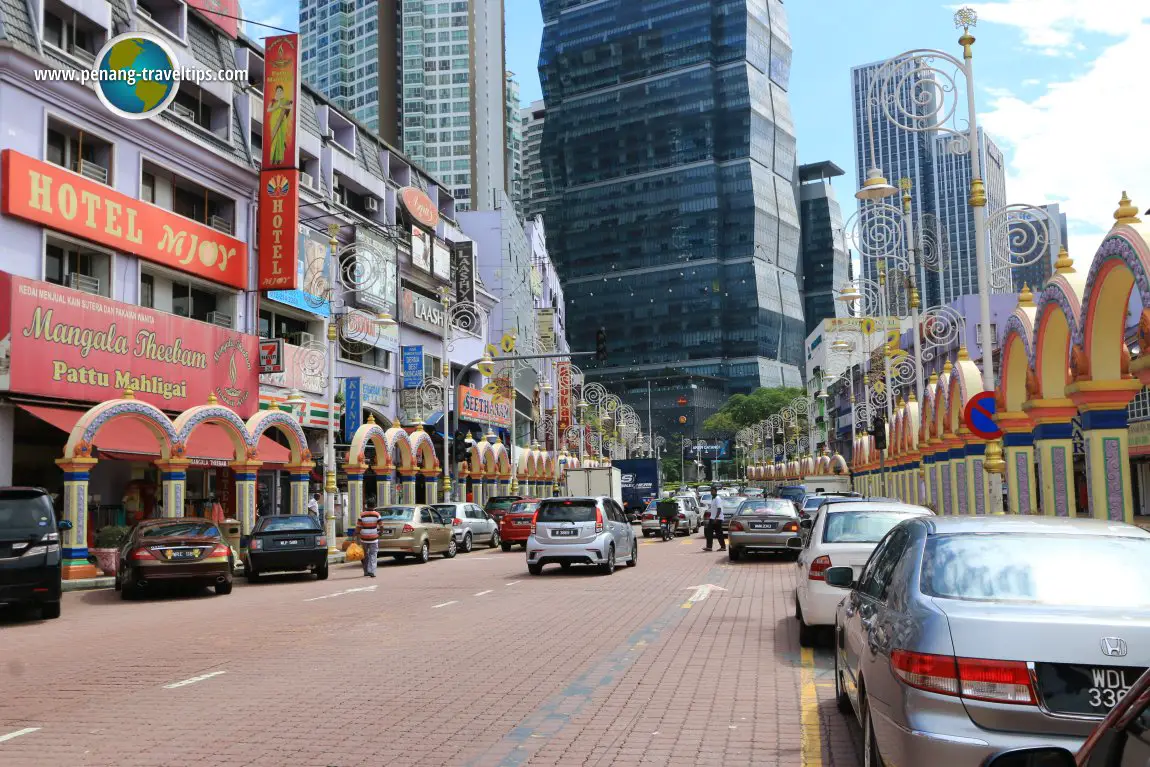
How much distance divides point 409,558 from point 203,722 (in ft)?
76.1

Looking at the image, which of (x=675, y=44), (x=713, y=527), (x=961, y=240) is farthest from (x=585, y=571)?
(x=675, y=44)

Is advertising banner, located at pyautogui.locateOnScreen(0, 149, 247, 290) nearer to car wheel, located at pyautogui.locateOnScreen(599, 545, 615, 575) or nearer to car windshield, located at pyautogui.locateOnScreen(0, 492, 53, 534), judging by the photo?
car windshield, located at pyautogui.locateOnScreen(0, 492, 53, 534)

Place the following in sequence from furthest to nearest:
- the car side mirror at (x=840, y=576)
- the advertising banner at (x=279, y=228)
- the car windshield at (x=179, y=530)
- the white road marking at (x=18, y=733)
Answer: the advertising banner at (x=279, y=228) < the car windshield at (x=179, y=530) < the white road marking at (x=18, y=733) < the car side mirror at (x=840, y=576)

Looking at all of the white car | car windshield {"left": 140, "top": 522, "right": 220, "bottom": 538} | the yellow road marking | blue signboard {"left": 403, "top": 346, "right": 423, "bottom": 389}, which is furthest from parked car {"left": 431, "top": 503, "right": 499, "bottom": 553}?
the yellow road marking

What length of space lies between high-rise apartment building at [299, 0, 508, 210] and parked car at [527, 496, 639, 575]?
135830 mm

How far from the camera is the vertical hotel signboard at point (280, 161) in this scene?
108ft

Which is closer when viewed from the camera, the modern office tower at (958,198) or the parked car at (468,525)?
the modern office tower at (958,198)

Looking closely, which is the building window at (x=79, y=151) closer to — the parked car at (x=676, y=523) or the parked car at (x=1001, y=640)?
the parked car at (x=676, y=523)

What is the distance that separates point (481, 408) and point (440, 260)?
9495 mm

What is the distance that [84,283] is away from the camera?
90.3ft

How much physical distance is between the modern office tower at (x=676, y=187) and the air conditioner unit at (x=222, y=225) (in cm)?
12997

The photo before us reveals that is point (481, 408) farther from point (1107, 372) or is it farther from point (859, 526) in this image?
point (859, 526)

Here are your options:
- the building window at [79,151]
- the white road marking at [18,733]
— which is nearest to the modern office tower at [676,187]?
the building window at [79,151]

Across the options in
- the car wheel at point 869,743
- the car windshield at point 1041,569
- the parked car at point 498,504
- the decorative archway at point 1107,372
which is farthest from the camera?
the parked car at point 498,504
